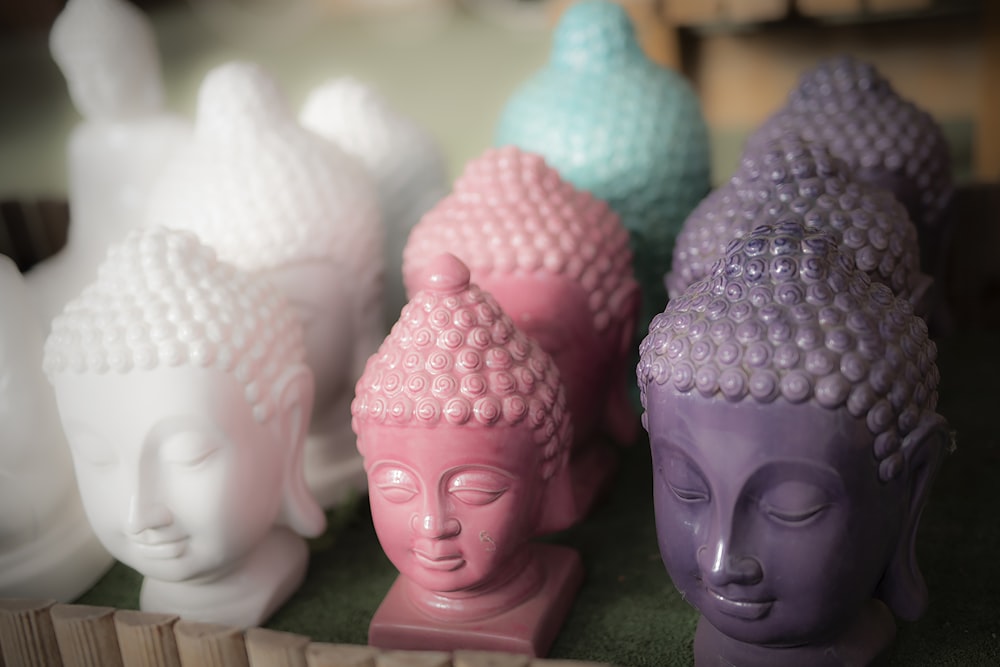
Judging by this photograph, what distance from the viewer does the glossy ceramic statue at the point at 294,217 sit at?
1.86 metres

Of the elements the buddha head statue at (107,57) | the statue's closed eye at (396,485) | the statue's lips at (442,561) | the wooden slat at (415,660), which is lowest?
the statue's lips at (442,561)

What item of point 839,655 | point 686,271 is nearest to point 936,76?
point 686,271

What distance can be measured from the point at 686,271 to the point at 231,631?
94cm

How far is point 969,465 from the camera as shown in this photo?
76.9 inches

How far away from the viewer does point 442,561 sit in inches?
57.0

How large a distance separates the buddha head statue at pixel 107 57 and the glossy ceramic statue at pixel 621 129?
839mm

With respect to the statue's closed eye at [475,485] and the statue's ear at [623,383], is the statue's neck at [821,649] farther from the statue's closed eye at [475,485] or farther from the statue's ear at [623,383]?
the statue's ear at [623,383]

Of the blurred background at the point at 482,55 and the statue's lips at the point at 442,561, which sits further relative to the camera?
the blurred background at the point at 482,55

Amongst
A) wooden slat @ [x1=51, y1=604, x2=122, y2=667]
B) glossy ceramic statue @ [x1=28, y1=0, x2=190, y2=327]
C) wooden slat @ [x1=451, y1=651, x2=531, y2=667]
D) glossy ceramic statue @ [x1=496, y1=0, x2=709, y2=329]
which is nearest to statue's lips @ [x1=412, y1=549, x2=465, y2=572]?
wooden slat @ [x1=451, y1=651, x2=531, y2=667]

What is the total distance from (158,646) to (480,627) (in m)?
0.49

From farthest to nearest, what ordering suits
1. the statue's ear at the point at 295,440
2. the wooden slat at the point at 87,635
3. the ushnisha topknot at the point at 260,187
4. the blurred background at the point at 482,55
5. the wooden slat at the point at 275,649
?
the blurred background at the point at 482,55
the ushnisha topknot at the point at 260,187
the statue's ear at the point at 295,440
the wooden slat at the point at 87,635
the wooden slat at the point at 275,649

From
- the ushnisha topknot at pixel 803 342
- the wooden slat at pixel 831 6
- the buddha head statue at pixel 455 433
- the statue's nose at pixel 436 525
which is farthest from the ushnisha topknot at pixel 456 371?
the wooden slat at pixel 831 6

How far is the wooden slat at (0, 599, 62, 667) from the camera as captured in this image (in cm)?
141

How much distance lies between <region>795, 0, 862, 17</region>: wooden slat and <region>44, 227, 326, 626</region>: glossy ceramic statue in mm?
2134
